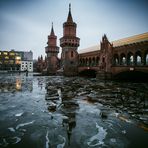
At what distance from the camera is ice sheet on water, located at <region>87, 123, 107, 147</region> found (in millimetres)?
4860

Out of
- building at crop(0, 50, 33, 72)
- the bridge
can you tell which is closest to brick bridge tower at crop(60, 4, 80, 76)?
the bridge

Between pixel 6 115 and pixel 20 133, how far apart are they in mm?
2500

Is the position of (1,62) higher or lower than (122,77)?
higher

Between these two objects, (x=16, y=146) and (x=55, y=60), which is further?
(x=55, y=60)

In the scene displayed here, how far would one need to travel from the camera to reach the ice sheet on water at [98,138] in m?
4.86

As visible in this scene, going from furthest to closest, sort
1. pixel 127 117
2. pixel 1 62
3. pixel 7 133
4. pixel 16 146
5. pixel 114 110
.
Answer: pixel 1 62, pixel 114 110, pixel 127 117, pixel 7 133, pixel 16 146

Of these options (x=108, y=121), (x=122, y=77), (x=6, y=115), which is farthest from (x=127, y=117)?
(x=122, y=77)

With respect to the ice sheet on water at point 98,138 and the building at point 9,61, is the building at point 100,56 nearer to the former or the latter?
the ice sheet on water at point 98,138

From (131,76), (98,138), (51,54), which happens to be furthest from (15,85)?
(51,54)

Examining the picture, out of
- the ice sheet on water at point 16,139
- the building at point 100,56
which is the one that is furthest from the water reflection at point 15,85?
the building at point 100,56

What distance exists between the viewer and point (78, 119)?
711cm

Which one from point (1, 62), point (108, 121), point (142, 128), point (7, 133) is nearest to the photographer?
point (7, 133)

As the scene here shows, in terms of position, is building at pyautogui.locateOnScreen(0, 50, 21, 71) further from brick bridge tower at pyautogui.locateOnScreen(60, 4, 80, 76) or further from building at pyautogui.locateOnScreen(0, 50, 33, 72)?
brick bridge tower at pyautogui.locateOnScreen(60, 4, 80, 76)

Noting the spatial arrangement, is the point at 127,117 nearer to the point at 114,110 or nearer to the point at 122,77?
the point at 114,110
